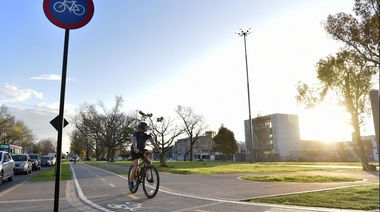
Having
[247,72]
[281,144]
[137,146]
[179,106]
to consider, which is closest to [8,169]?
[137,146]

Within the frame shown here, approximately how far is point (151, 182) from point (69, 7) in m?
5.64

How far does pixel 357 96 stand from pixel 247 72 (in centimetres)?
2454

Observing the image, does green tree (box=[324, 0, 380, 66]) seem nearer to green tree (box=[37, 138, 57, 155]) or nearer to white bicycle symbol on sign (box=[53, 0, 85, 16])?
white bicycle symbol on sign (box=[53, 0, 85, 16])

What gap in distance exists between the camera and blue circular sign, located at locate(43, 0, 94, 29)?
14.6 feet

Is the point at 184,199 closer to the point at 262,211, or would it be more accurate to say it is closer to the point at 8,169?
the point at 262,211

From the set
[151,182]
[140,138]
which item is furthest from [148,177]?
[140,138]

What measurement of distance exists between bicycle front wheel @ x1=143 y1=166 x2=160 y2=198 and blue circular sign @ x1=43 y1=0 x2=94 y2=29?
516cm

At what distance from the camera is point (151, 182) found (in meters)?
8.91

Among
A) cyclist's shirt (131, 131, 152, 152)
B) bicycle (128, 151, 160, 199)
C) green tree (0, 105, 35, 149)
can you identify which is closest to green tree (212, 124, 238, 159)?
green tree (0, 105, 35, 149)

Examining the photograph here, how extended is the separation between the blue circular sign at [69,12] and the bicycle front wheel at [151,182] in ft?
16.9

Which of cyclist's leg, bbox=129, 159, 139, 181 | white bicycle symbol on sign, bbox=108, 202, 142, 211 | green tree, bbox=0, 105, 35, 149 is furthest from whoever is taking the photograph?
green tree, bbox=0, 105, 35, 149

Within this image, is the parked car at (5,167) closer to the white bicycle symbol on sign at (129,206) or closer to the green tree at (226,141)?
the white bicycle symbol on sign at (129,206)

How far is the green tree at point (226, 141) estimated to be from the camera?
8050 cm

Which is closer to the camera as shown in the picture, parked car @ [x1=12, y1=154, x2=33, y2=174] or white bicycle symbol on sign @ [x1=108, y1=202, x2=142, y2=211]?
white bicycle symbol on sign @ [x1=108, y1=202, x2=142, y2=211]
